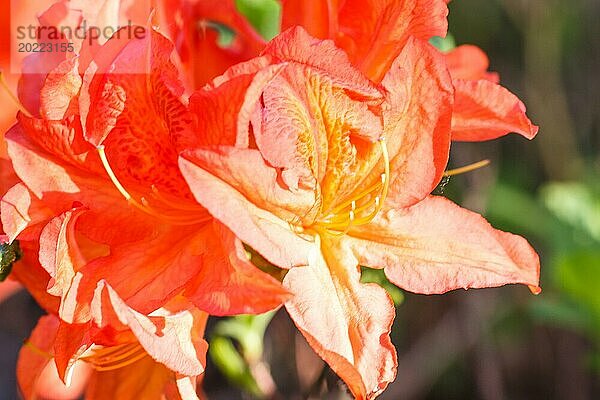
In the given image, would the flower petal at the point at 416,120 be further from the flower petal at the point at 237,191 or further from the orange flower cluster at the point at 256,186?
the flower petal at the point at 237,191

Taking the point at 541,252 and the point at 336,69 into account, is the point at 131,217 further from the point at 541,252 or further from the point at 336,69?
the point at 541,252

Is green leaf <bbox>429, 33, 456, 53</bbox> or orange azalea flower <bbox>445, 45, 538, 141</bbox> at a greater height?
orange azalea flower <bbox>445, 45, 538, 141</bbox>

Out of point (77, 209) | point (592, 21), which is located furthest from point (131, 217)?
point (592, 21)

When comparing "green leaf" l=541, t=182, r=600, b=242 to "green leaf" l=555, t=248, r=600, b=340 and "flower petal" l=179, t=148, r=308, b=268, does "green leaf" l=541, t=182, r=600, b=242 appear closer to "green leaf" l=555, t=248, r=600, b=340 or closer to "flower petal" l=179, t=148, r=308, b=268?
"green leaf" l=555, t=248, r=600, b=340

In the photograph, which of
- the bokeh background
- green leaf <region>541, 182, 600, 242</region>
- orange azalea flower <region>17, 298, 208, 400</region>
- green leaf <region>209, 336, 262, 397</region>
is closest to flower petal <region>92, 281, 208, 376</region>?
orange azalea flower <region>17, 298, 208, 400</region>

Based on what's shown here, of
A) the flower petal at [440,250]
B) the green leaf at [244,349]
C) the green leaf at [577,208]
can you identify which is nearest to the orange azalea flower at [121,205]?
the flower petal at [440,250]

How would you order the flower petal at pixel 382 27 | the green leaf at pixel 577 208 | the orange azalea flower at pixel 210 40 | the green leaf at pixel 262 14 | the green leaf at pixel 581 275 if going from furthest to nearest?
the green leaf at pixel 577 208, the green leaf at pixel 581 275, the green leaf at pixel 262 14, the orange azalea flower at pixel 210 40, the flower petal at pixel 382 27

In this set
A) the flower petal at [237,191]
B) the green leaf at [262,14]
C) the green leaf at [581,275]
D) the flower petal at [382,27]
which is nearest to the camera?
the flower petal at [237,191]

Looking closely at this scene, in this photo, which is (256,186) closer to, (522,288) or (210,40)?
(210,40)

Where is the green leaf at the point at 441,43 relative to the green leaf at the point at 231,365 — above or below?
above
